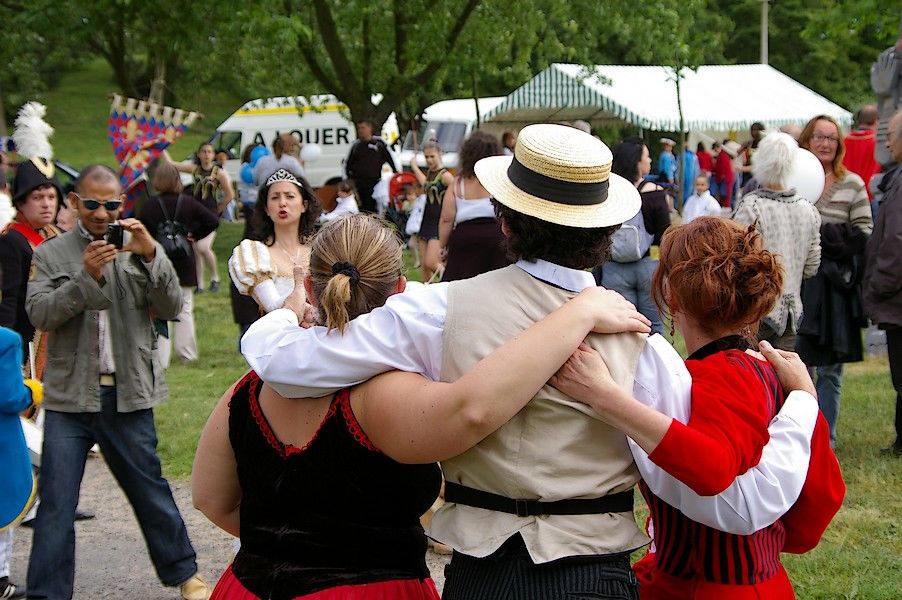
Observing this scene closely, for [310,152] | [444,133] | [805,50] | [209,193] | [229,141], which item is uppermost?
[209,193]

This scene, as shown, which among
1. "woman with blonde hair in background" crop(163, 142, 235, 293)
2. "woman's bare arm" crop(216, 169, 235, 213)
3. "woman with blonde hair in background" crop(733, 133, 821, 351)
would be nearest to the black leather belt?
"woman with blonde hair in background" crop(733, 133, 821, 351)

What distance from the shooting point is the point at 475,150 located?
6625 mm

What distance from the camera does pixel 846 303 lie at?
6.34m

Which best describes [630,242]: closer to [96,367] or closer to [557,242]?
→ [96,367]

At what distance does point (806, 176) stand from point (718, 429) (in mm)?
4010

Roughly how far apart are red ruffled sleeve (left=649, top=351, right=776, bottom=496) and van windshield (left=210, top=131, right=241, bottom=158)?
80.0ft

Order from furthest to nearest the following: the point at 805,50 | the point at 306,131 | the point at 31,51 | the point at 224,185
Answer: the point at 805,50 < the point at 31,51 < the point at 306,131 < the point at 224,185

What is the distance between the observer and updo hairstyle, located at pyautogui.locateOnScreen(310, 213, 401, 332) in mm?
2422

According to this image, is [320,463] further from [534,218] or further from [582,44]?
[582,44]

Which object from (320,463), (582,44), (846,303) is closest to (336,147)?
(582,44)

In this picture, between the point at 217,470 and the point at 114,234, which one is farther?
the point at 114,234

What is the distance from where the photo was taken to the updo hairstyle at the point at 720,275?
2383 mm

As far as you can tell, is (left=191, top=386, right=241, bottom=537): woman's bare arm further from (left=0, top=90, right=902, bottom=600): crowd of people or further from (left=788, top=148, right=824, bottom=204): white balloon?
(left=788, top=148, right=824, bottom=204): white balloon

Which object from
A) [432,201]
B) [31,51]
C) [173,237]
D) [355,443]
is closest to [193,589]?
[355,443]
